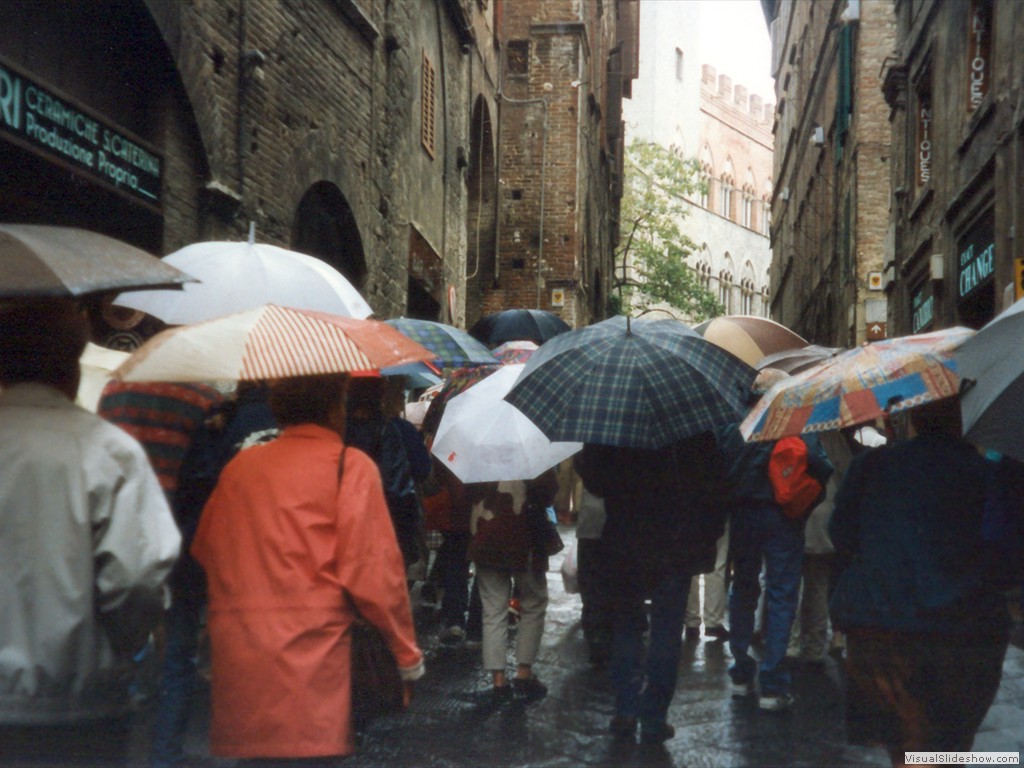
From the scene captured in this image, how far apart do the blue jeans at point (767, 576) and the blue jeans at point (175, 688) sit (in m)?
3.02

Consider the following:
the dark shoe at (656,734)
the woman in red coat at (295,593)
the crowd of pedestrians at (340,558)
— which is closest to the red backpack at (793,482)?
the crowd of pedestrians at (340,558)

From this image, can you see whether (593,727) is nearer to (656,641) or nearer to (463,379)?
(656,641)

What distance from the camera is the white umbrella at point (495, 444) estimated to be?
6449 millimetres

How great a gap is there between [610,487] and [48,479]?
3.05 metres

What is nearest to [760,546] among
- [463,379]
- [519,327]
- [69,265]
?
[463,379]

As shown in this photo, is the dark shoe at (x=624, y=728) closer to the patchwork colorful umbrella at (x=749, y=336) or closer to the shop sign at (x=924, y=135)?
the patchwork colorful umbrella at (x=749, y=336)

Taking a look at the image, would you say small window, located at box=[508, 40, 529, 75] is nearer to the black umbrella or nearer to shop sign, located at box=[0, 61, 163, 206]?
the black umbrella

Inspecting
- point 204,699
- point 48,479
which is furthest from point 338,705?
point 204,699

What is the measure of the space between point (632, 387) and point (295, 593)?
236cm

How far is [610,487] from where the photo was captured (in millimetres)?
5688

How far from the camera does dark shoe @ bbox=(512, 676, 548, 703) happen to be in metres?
6.56

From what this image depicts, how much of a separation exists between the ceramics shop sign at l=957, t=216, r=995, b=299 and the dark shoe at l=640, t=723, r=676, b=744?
309 inches

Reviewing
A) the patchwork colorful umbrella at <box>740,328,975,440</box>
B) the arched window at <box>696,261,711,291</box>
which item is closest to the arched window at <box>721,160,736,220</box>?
the arched window at <box>696,261,711,291</box>

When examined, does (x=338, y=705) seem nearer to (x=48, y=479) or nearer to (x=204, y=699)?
(x=48, y=479)
